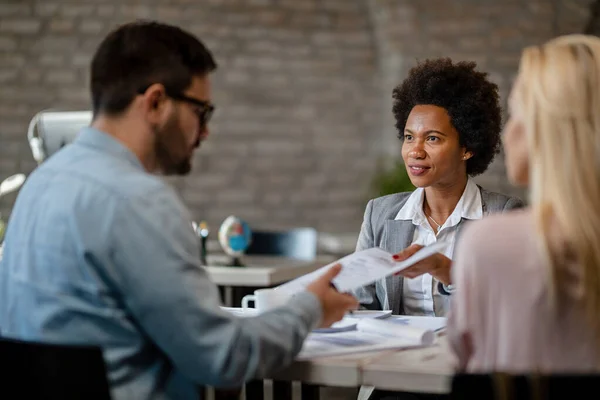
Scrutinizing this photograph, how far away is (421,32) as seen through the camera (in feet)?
17.5

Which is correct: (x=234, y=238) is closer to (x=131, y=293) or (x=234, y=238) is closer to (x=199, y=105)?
(x=199, y=105)

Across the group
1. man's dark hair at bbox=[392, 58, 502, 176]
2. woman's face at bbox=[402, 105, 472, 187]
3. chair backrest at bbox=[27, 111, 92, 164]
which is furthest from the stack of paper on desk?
chair backrest at bbox=[27, 111, 92, 164]

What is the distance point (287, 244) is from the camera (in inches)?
171

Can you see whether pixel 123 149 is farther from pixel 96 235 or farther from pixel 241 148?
pixel 241 148

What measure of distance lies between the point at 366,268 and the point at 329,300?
0.79ft

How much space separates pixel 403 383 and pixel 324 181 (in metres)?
4.32

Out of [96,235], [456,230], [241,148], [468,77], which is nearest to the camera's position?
[96,235]

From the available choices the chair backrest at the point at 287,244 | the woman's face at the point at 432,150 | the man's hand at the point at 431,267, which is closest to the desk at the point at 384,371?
the man's hand at the point at 431,267

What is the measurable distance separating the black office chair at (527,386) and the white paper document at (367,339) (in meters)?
0.51

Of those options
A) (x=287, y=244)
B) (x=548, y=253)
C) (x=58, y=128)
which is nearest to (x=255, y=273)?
(x=287, y=244)

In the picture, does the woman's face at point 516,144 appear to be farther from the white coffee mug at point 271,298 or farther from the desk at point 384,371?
the white coffee mug at point 271,298

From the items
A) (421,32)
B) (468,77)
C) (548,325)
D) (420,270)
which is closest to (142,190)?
(548,325)

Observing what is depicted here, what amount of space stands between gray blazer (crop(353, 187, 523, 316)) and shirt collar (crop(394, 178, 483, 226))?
2 centimetres

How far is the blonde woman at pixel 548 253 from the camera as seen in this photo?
1.25m
